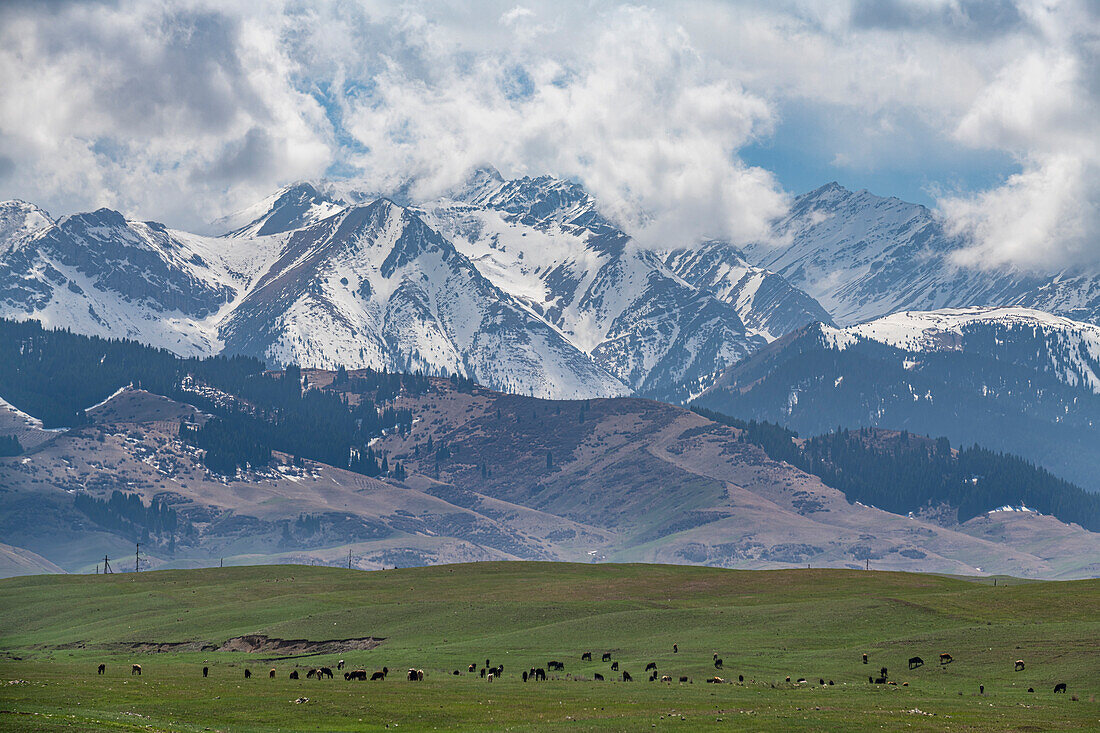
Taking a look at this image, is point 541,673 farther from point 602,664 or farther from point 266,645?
point 266,645

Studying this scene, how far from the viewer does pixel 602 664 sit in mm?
141125

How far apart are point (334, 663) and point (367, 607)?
43568 millimetres

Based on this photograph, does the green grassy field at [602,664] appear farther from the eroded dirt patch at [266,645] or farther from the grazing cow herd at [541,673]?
the eroded dirt patch at [266,645]

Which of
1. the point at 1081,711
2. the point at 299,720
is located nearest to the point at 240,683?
the point at 299,720

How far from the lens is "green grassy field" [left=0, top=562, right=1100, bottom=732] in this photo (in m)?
96.4

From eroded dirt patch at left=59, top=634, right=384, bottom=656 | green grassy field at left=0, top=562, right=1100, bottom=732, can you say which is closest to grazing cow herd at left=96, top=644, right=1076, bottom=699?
green grassy field at left=0, top=562, right=1100, bottom=732

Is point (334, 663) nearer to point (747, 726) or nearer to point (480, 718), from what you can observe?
point (480, 718)

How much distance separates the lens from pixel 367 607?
19500 centimetres

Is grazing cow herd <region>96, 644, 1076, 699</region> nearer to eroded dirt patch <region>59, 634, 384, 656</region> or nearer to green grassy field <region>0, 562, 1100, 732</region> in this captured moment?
green grassy field <region>0, 562, 1100, 732</region>

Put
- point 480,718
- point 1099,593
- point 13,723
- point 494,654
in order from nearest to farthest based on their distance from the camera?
point 13,723, point 480,718, point 494,654, point 1099,593

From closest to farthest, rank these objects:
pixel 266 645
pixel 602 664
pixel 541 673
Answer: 1. pixel 541 673
2. pixel 602 664
3. pixel 266 645

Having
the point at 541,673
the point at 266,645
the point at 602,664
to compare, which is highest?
the point at 266,645

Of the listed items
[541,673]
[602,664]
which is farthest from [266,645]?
[541,673]

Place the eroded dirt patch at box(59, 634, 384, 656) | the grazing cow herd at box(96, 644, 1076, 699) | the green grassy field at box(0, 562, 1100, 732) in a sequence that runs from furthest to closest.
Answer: the eroded dirt patch at box(59, 634, 384, 656)
the grazing cow herd at box(96, 644, 1076, 699)
the green grassy field at box(0, 562, 1100, 732)
